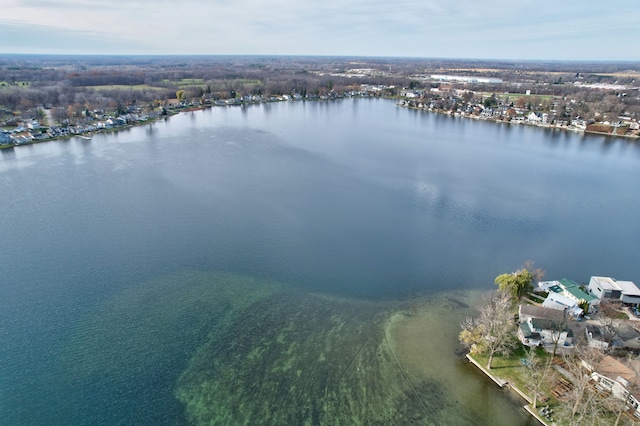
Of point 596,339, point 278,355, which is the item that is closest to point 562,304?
point 596,339

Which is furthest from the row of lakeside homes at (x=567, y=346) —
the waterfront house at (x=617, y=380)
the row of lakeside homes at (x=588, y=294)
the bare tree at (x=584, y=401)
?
the row of lakeside homes at (x=588, y=294)

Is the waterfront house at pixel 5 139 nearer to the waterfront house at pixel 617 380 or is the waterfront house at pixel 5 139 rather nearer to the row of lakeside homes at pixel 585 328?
the row of lakeside homes at pixel 585 328

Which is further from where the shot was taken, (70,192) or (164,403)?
(70,192)

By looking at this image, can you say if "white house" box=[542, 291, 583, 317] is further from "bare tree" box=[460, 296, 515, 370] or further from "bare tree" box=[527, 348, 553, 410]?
"bare tree" box=[527, 348, 553, 410]

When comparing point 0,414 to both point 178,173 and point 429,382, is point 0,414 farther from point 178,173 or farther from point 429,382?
point 178,173

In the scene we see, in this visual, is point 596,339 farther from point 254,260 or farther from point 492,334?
point 254,260

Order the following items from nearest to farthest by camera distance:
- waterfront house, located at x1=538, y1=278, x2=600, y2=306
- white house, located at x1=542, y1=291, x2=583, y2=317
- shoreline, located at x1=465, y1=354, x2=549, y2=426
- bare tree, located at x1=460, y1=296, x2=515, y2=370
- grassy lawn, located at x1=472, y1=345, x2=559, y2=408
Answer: shoreline, located at x1=465, y1=354, x2=549, y2=426 < grassy lawn, located at x1=472, y1=345, x2=559, y2=408 < bare tree, located at x1=460, y1=296, x2=515, y2=370 < white house, located at x1=542, y1=291, x2=583, y2=317 < waterfront house, located at x1=538, y1=278, x2=600, y2=306

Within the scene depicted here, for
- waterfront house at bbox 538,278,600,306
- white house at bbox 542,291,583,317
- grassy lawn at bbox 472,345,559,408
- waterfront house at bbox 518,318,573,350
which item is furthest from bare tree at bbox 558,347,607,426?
waterfront house at bbox 538,278,600,306

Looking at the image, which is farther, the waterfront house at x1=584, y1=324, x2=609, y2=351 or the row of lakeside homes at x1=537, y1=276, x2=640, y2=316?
the row of lakeside homes at x1=537, y1=276, x2=640, y2=316

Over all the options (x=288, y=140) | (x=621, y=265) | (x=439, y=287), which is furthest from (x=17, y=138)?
(x=621, y=265)
